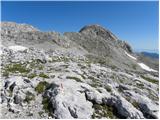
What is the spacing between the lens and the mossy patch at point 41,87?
65.3 ft

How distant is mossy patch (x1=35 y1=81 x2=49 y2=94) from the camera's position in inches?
784

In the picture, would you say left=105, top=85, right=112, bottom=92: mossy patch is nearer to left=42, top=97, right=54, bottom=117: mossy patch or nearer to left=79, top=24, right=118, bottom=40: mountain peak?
left=42, top=97, right=54, bottom=117: mossy patch

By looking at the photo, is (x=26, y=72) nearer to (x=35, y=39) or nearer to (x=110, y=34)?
(x=35, y=39)

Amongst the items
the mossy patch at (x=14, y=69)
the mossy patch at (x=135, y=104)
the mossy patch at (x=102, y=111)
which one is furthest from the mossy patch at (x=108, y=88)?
the mossy patch at (x=14, y=69)

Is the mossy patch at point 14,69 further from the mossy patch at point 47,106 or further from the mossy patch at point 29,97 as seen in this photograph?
A: the mossy patch at point 47,106

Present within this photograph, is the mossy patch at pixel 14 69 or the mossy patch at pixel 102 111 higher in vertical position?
the mossy patch at pixel 14 69

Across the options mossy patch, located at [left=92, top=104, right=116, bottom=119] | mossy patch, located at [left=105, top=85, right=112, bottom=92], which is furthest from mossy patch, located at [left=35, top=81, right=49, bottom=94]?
mossy patch, located at [left=105, top=85, right=112, bottom=92]

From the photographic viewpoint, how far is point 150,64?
80312 millimetres

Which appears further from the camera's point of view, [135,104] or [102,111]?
[135,104]

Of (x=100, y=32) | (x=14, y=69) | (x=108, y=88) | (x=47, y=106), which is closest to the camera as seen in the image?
(x=47, y=106)

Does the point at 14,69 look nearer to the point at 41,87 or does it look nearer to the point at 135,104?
the point at 41,87

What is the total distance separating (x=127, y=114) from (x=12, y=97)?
30.2 feet

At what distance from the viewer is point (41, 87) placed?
67.1ft

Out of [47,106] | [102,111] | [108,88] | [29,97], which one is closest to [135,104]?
[108,88]
